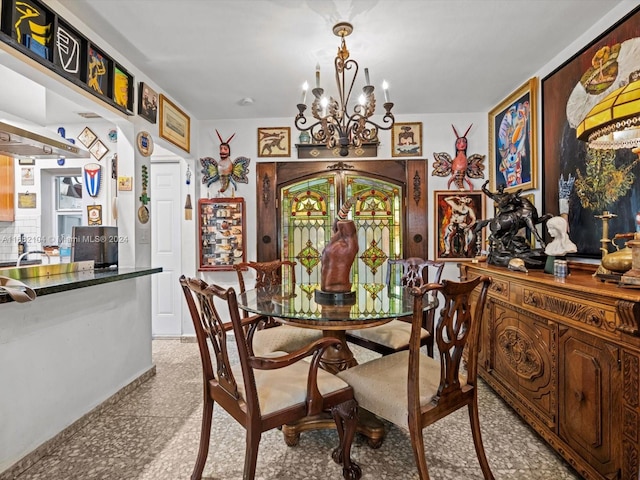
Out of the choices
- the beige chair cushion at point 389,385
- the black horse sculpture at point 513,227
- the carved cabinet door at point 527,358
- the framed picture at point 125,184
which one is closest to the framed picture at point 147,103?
the framed picture at point 125,184

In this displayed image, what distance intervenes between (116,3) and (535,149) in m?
3.17

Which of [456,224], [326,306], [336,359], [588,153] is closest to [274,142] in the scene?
[456,224]

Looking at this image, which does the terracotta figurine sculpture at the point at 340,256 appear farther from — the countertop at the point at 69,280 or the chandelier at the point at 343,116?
the countertop at the point at 69,280

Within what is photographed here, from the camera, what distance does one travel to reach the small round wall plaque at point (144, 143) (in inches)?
106

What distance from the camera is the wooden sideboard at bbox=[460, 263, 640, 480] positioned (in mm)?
1320

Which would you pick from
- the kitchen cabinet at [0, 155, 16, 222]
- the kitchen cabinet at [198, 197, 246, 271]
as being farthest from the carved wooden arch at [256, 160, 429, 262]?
the kitchen cabinet at [0, 155, 16, 222]

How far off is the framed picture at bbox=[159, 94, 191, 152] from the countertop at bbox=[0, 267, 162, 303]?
1.39 m

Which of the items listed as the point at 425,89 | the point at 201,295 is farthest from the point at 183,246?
the point at 425,89

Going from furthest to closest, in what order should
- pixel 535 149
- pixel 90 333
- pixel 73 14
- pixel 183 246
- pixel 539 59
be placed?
pixel 183 246
pixel 535 149
pixel 539 59
pixel 90 333
pixel 73 14

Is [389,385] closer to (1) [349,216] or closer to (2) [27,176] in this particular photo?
(1) [349,216]

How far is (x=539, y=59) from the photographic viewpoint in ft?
8.45

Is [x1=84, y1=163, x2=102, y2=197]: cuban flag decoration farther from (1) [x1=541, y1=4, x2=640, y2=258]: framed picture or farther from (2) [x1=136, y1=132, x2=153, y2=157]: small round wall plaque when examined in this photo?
(1) [x1=541, y1=4, x2=640, y2=258]: framed picture

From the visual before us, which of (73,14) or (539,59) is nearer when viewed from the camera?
(73,14)

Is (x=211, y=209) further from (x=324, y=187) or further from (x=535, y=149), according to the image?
(x=535, y=149)
